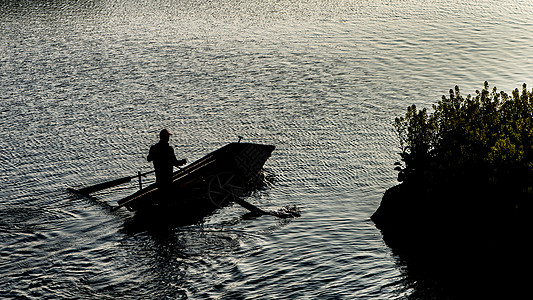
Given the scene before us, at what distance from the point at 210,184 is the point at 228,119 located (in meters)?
10.3

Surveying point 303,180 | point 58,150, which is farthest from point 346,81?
point 58,150

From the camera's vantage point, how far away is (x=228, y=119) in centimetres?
3050

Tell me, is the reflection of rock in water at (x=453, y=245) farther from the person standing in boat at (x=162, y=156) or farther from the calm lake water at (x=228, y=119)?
the person standing in boat at (x=162, y=156)

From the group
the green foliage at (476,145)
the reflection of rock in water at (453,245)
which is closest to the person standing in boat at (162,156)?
the reflection of rock in water at (453,245)

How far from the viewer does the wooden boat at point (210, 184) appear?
19828 mm

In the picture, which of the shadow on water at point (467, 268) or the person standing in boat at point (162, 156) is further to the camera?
the person standing in boat at point (162, 156)

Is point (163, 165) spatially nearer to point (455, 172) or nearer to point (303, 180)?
point (303, 180)

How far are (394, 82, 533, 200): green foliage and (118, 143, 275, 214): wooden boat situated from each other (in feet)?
17.4

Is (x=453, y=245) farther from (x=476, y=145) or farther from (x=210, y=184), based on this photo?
(x=210, y=184)

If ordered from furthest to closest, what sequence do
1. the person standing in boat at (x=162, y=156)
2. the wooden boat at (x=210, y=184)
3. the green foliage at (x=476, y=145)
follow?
the wooden boat at (x=210, y=184) → the person standing in boat at (x=162, y=156) → the green foliage at (x=476, y=145)

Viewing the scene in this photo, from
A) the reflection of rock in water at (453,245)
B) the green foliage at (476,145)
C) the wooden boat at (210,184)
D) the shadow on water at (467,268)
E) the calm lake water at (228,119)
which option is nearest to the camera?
the shadow on water at (467,268)

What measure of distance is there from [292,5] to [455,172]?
45.3 m

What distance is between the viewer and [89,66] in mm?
41312

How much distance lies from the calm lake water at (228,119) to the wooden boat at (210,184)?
69 cm
